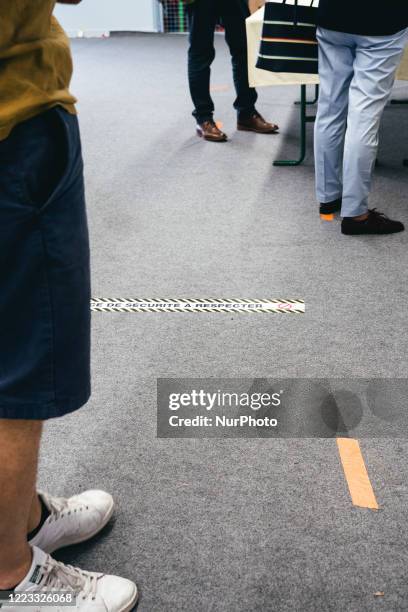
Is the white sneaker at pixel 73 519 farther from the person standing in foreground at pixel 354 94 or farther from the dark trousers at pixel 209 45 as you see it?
the dark trousers at pixel 209 45

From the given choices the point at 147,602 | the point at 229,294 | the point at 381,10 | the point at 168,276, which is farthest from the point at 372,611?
the point at 381,10

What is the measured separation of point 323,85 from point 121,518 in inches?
64.5

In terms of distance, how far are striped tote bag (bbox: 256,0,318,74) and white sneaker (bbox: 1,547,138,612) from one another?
1.97 metres

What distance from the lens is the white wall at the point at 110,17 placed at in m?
6.67

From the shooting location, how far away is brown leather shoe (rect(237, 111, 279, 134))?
3.44m

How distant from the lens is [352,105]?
7.16 ft

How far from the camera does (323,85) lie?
A: 226 centimetres

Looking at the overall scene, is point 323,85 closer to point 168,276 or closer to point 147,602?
point 168,276

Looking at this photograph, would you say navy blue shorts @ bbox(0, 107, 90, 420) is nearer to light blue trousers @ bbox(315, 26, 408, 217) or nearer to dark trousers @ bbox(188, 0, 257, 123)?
light blue trousers @ bbox(315, 26, 408, 217)

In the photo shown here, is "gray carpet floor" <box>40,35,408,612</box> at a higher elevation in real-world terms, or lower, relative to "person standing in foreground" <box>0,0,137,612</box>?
lower

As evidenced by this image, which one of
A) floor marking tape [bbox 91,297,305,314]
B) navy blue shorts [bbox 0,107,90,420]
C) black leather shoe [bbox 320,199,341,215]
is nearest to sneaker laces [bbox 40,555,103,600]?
navy blue shorts [bbox 0,107,90,420]

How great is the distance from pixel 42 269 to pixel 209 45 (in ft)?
8.97

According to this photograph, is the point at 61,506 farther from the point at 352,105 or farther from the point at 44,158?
the point at 352,105

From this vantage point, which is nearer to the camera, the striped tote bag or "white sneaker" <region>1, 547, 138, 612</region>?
"white sneaker" <region>1, 547, 138, 612</region>
